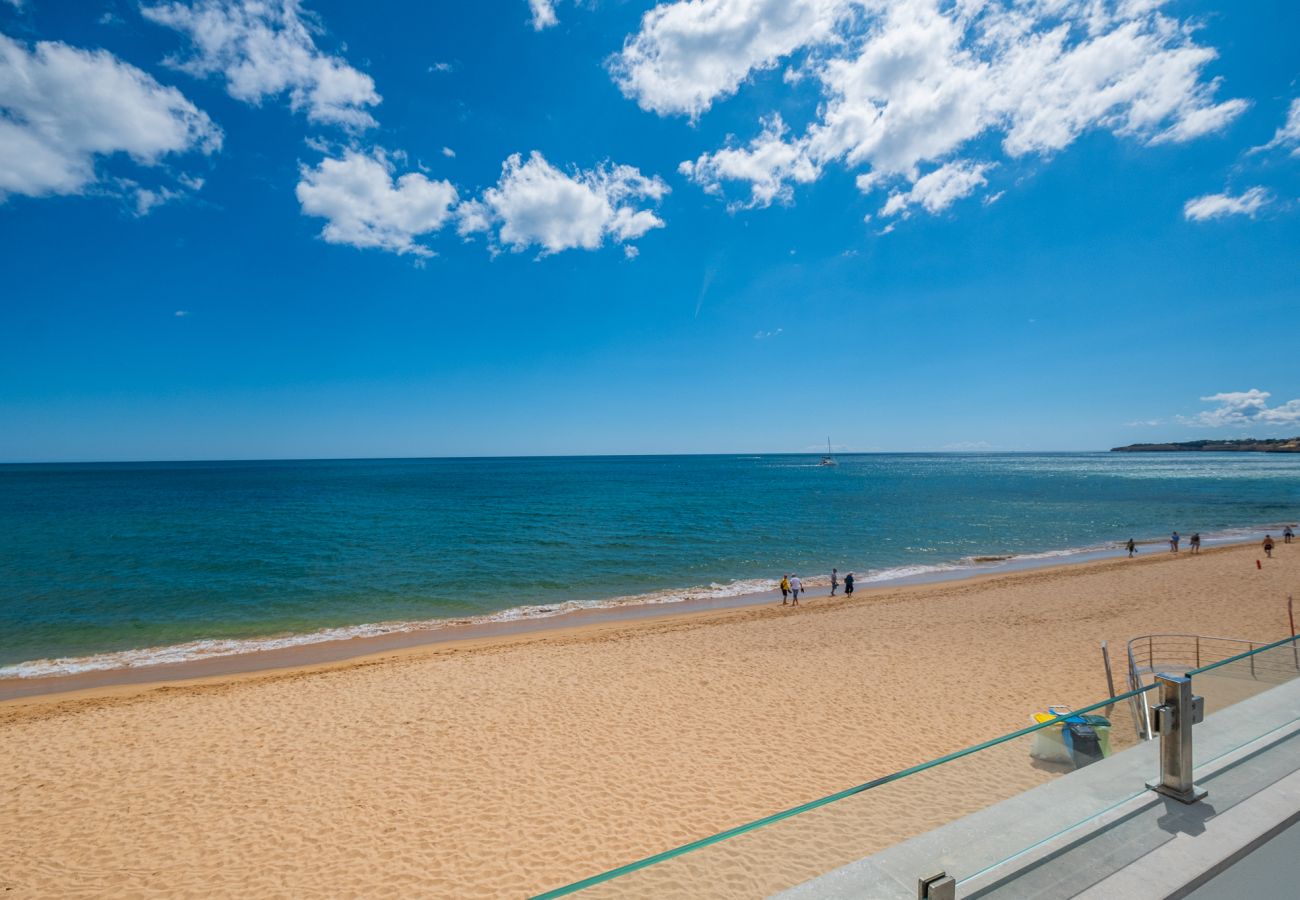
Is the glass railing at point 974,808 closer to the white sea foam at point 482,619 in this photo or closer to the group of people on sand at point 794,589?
→ the group of people on sand at point 794,589

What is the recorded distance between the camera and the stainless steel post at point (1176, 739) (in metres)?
2.88

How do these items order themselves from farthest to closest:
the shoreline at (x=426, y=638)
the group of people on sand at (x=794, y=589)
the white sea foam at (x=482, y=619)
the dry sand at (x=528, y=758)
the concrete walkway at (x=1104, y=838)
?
the group of people on sand at (x=794, y=589) < the white sea foam at (x=482, y=619) < the shoreline at (x=426, y=638) < the dry sand at (x=528, y=758) < the concrete walkway at (x=1104, y=838)

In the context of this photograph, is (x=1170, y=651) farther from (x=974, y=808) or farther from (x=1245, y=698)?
(x=974, y=808)

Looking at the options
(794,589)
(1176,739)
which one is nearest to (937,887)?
(1176,739)

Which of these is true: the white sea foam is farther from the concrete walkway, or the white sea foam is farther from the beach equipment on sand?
the concrete walkway

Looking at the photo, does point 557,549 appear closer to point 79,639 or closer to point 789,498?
point 79,639

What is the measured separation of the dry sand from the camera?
6.68m

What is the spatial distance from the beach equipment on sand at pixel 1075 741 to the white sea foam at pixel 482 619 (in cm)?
1957

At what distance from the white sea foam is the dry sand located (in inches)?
133

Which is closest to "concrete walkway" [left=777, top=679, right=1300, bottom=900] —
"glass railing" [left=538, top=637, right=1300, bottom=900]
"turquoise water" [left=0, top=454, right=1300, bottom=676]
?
"glass railing" [left=538, top=637, right=1300, bottom=900]

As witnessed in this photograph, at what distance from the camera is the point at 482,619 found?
21.0m

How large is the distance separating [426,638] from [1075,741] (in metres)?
19.0

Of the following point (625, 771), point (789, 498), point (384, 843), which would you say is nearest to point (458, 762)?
point (384, 843)

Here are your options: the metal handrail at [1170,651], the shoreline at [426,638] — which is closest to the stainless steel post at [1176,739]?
the metal handrail at [1170,651]
